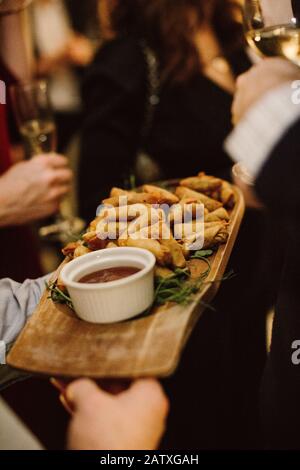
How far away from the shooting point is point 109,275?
110 centimetres

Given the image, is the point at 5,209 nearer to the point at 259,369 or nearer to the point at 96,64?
the point at 96,64

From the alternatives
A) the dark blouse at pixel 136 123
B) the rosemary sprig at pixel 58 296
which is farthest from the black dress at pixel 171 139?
the rosemary sprig at pixel 58 296

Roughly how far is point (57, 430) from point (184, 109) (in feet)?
4.94

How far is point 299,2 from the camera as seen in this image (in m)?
A: 1.20

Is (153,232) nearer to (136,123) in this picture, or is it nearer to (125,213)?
(125,213)

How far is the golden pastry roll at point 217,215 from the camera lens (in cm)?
126

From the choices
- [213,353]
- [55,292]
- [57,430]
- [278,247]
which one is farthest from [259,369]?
[55,292]

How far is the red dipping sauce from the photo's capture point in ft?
3.54

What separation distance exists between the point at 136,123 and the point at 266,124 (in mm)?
1531

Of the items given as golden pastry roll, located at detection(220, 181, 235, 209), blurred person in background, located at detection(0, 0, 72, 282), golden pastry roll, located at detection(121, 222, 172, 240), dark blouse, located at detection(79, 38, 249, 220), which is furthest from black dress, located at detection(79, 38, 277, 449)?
golden pastry roll, located at detection(121, 222, 172, 240)

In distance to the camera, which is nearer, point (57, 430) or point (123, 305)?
point (123, 305)

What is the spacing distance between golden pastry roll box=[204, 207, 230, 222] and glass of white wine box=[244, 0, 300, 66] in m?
0.38

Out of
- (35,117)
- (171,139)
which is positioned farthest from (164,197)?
(171,139)

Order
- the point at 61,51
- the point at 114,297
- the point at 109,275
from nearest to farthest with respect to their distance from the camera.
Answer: the point at 114,297 → the point at 109,275 → the point at 61,51
